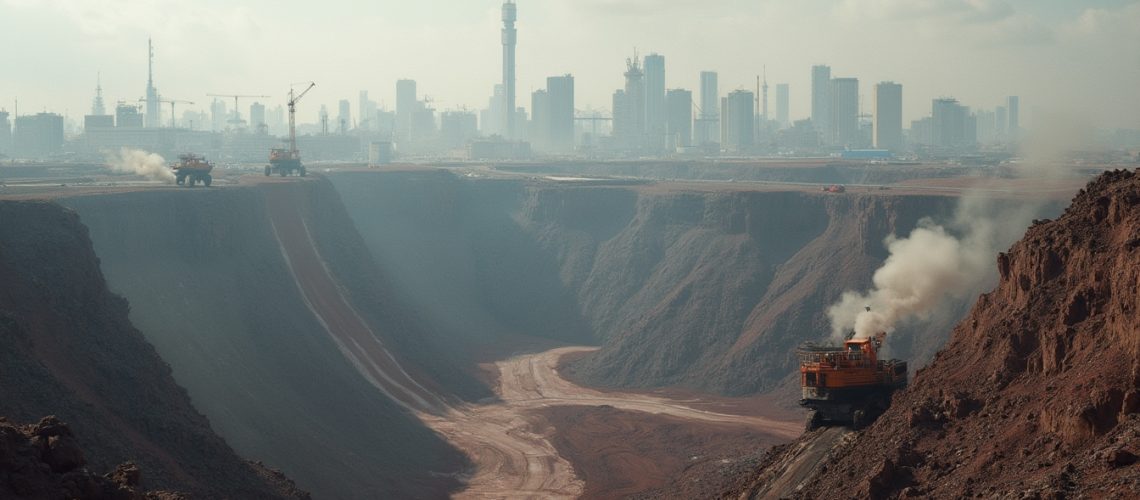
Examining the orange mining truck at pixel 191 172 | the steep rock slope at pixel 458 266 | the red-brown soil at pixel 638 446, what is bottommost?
the red-brown soil at pixel 638 446

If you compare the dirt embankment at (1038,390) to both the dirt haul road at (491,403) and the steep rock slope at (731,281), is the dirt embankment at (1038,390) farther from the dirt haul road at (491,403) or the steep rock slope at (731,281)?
the steep rock slope at (731,281)

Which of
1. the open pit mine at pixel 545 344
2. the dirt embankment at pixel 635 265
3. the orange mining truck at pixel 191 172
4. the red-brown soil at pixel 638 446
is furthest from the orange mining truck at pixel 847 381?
the orange mining truck at pixel 191 172

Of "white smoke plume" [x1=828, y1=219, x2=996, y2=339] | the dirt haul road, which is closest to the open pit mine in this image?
the dirt haul road

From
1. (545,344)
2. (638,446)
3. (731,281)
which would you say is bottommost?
(638,446)

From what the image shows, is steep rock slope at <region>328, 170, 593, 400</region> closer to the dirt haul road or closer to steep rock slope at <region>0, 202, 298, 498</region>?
the dirt haul road

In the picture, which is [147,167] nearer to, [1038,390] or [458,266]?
[458,266]

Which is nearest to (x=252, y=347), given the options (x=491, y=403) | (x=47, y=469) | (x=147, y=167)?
(x=491, y=403)
